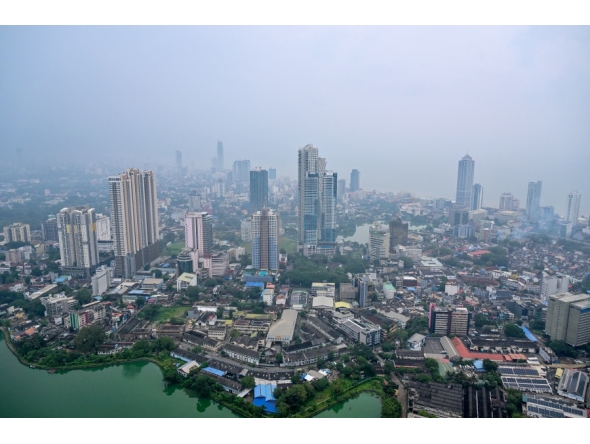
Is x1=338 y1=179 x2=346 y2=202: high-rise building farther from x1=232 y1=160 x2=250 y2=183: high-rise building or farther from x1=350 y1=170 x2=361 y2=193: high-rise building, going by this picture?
x1=232 y1=160 x2=250 y2=183: high-rise building

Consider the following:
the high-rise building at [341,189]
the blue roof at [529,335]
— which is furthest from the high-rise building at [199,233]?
the high-rise building at [341,189]

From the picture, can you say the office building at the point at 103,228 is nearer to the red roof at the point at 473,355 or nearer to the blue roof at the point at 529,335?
the red roof at the point at 473,355

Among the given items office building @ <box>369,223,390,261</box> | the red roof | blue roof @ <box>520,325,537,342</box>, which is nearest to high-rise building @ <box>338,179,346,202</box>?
office building @ <box>369,223,390,261</box>

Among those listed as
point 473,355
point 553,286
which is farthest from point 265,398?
point 553,286

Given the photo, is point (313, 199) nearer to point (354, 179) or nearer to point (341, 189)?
point (341, 189)

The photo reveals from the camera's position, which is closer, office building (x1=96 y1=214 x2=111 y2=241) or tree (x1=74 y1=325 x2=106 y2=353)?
tree (x1=74 y1=325 x2=106 y2=353)

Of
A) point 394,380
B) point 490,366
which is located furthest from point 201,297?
point 490,366
